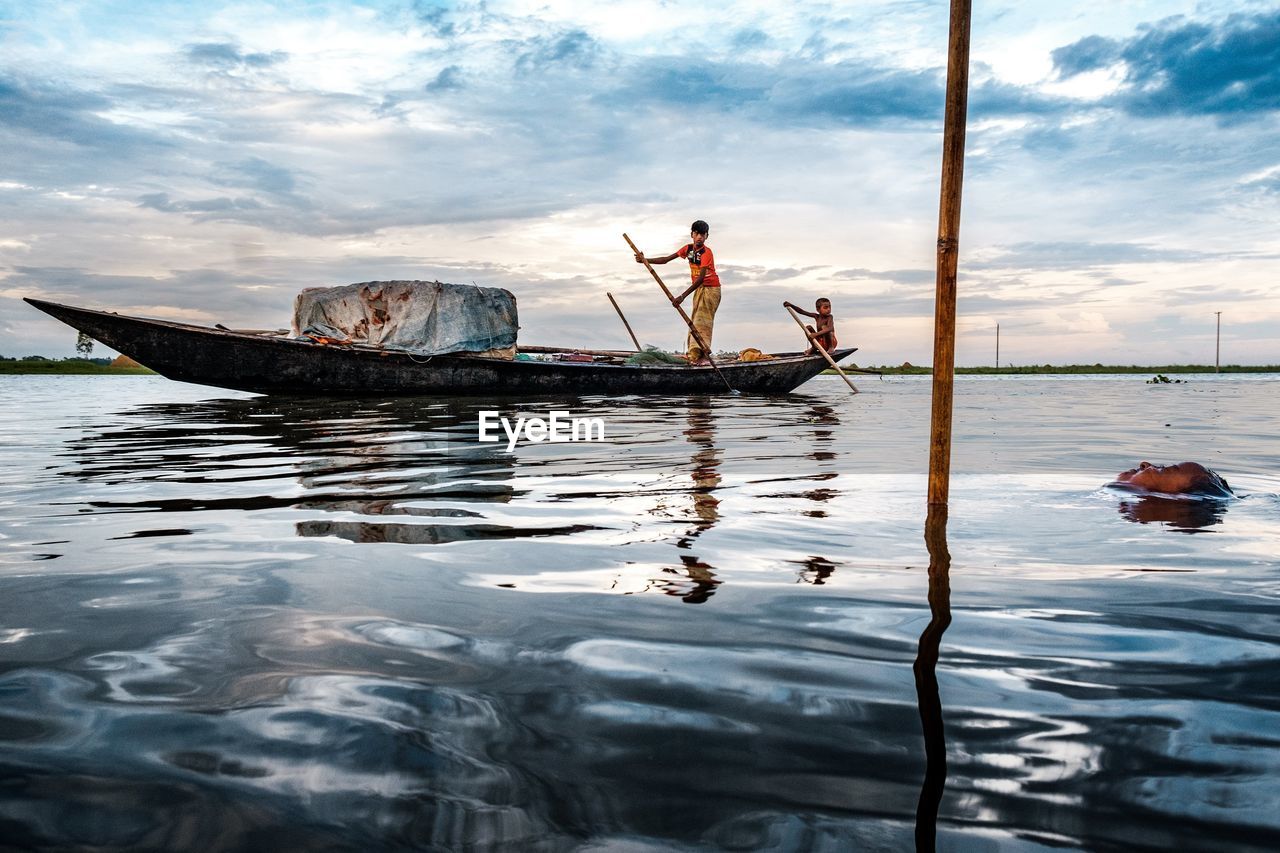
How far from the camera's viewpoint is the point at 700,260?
59.1 feet

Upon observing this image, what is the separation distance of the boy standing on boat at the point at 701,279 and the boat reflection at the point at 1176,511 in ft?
43.0

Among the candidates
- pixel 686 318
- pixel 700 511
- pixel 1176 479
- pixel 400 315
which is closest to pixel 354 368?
pixel 400 315

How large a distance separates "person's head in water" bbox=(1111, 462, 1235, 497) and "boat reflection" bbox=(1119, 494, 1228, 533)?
8 cm

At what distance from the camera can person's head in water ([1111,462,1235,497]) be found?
5.29 meters

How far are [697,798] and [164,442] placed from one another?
28.9 feet

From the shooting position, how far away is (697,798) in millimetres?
1663

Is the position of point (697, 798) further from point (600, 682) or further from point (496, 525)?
point (496, 525)

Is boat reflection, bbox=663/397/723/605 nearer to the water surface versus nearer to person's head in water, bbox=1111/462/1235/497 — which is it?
the water surface

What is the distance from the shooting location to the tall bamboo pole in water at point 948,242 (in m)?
4.68

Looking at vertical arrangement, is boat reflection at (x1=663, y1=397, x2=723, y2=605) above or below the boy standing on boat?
below

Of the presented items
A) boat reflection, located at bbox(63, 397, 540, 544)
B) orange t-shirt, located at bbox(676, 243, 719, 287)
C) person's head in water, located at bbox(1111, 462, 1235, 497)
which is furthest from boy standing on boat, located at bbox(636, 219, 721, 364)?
person's head in water, located at bbox(1111, 462, 1235, 497)

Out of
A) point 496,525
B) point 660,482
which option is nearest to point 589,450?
point 660,482

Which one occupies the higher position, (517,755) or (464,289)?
(464,289)

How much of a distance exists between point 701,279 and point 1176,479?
13339 mm
